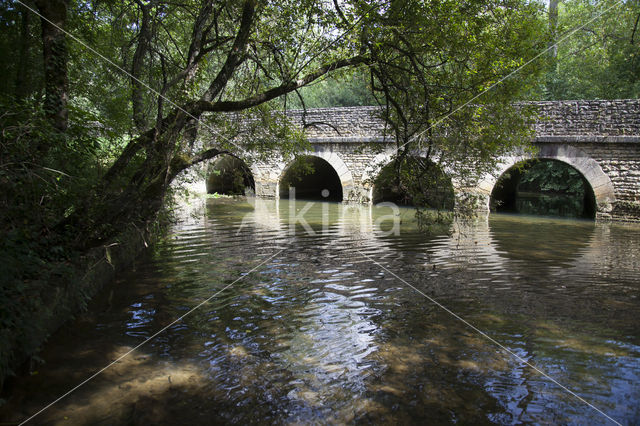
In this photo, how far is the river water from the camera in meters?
3.16

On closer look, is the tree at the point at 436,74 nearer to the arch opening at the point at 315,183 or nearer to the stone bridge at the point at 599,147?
the stone bridge at the point at 599,147

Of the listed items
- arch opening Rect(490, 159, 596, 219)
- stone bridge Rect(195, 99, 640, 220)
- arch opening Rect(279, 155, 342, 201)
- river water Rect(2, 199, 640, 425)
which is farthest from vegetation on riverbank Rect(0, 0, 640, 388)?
arch opening Rect(279, 155, 342, 201)

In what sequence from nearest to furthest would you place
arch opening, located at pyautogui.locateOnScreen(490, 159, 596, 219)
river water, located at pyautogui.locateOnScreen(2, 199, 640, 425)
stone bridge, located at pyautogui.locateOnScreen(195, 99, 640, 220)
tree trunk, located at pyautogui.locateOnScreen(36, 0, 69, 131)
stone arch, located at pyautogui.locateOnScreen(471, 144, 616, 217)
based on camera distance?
river water, located at pyautogui.locateOnScreen(2, 199, 640, 425) < tree trunk, located at pyautogui.locateOnScreen(36, 0, 69, 131) < stone bridge, located at pyautogui.locateOnScreen(195, 99, 640, 220) < stone arch, located at pyautogui.locateOnScreen(471, 144, 616, 217) < arch opening, located at pyautogui.locateOnScreen(490, 159, 596, 219)

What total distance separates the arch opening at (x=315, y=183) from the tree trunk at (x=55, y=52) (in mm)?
12803

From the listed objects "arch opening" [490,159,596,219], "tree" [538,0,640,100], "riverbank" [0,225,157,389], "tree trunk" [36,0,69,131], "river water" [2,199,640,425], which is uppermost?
"tree" [538,0,640,100]

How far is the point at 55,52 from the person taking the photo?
490cm

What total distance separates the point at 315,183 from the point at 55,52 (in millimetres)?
16615

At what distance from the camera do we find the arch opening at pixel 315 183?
1858 cm

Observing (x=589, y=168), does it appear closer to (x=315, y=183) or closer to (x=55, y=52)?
(x=315, y=183)

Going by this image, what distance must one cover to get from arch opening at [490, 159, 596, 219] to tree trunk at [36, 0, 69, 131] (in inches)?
420

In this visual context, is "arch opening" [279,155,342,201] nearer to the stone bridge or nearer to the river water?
the stone bridge

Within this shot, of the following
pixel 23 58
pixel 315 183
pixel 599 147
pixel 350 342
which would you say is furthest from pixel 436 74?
pixel 315 183

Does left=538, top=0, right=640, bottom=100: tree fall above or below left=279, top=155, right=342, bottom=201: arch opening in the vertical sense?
above

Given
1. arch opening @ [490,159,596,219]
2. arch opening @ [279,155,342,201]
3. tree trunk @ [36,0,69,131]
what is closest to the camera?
tree trunk @ [36,0,69,131]
